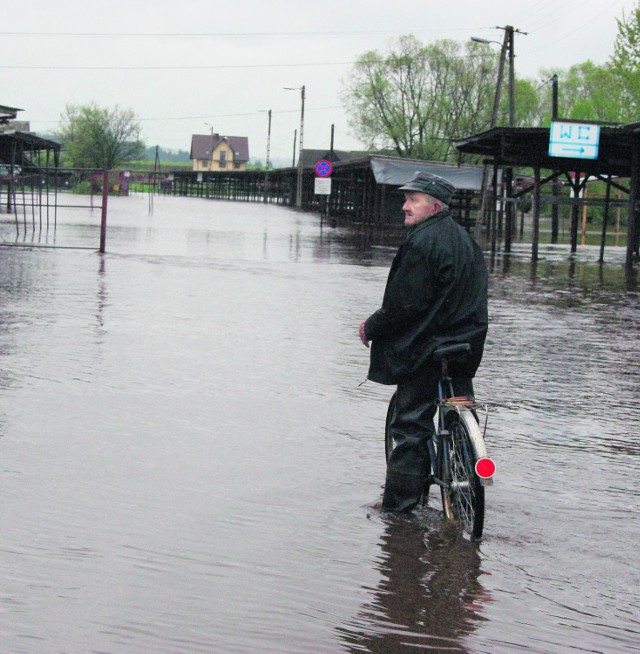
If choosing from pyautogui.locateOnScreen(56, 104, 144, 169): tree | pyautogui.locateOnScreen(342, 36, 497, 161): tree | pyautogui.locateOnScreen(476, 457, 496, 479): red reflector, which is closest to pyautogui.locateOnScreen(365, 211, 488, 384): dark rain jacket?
pyautogui.locateOnScreen(476, 457, 496, 479): red reflector

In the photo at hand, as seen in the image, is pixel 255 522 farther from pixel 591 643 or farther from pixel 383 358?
pixel 591 643

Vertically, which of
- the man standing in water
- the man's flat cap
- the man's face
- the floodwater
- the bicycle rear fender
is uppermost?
the man's flat cap

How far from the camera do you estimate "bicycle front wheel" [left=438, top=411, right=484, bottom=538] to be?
498cm

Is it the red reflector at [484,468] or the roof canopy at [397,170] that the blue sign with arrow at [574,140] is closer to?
the roof canopy at [397,170]

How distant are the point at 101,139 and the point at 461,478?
12517 centimetres

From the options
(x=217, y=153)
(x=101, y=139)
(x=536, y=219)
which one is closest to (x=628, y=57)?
(x=536, y=219)

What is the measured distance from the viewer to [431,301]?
5.34m

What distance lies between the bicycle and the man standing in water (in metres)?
0.06

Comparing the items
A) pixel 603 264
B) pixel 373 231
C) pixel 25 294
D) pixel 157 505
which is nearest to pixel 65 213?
pixel 373 231

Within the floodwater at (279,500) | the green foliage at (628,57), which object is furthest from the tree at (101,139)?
the floodwater at (279,500)

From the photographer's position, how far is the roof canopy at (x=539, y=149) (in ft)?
93.8

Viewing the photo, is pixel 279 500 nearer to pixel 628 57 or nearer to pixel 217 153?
pixel 628 57

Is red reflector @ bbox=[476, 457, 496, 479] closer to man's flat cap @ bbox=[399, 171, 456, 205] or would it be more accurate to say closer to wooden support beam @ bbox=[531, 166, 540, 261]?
man's flat cap @ bbox=[399, 171, 456, 205]

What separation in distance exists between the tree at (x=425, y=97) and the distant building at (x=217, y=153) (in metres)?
104
